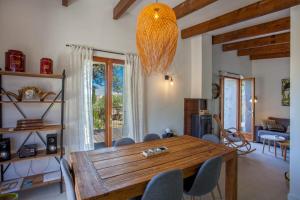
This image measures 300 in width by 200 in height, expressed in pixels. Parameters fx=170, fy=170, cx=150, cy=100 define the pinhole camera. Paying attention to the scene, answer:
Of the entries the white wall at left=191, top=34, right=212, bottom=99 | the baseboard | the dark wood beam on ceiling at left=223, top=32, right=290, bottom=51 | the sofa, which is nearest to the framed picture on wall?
the sofa

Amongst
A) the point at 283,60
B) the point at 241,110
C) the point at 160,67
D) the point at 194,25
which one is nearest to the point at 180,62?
the point at 194,25

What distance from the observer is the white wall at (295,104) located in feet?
7.82

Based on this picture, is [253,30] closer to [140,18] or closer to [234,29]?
[234,29]

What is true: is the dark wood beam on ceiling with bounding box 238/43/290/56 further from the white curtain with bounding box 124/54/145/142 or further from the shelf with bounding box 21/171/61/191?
the shelf with bounding box 21/171/61/191

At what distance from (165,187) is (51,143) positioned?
197cm

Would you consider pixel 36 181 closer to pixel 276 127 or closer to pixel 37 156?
pixel 37 156

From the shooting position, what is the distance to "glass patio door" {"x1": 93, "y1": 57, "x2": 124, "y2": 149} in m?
3.26

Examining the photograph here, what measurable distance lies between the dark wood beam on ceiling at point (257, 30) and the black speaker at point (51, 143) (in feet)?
14.3

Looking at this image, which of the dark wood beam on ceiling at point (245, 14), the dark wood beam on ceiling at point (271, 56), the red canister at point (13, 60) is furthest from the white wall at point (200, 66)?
the red canister at point (13, 60)

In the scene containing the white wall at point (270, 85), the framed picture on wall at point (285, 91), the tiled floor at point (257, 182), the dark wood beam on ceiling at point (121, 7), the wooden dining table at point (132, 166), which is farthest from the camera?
the white wall at point (270, 85)

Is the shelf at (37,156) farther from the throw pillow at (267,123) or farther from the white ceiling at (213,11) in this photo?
the throw pillow at (267,123)

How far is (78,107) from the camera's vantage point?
2.96 m

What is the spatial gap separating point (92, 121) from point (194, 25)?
121 inches

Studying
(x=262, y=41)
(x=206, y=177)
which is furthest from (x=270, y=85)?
(x=206, y=177)
